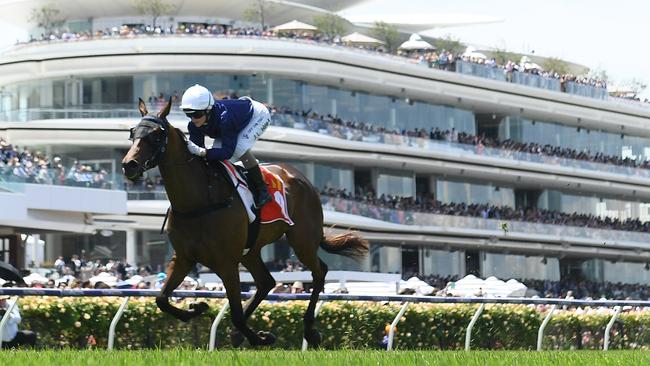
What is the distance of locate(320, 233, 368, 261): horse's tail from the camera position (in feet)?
38.9

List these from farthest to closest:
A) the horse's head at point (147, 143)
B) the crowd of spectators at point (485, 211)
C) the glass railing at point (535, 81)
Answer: the glass railing at point (535, 81), the crowd of spectators at point (485, 211), the horse's head at point (147, 143)

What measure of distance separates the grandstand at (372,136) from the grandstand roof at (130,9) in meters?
0.08

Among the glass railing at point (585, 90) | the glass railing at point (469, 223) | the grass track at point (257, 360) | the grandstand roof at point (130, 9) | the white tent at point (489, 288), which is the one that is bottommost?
the glass railing at point (469, 223)

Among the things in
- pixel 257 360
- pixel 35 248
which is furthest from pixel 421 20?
pixel 257 360

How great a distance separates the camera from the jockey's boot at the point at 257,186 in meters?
10.4

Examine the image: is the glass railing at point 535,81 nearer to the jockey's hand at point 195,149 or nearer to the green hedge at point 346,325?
the green hedge at point 346,325

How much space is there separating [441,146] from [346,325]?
31615mm

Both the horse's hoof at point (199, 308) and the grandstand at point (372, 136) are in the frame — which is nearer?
the horse's hoof at point (199, 308)

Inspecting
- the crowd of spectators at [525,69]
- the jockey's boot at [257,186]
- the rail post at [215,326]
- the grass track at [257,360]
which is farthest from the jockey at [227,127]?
the crowd of spectators at [525,69]

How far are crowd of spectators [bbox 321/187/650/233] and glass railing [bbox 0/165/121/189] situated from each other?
11.1m

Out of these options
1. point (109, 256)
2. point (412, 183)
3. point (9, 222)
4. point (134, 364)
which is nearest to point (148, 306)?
point (134, 364)

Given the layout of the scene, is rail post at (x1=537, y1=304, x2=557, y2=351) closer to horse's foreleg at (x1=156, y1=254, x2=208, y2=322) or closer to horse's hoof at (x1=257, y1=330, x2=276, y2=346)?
horse's hoof at (x1=257, y1=330, x2=276, y2=346)

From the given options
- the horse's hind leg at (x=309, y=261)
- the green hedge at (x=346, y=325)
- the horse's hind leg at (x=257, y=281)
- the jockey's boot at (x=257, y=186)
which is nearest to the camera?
the jockey's boot at (x=257, y=186)

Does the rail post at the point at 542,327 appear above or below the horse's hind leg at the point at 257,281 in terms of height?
below
